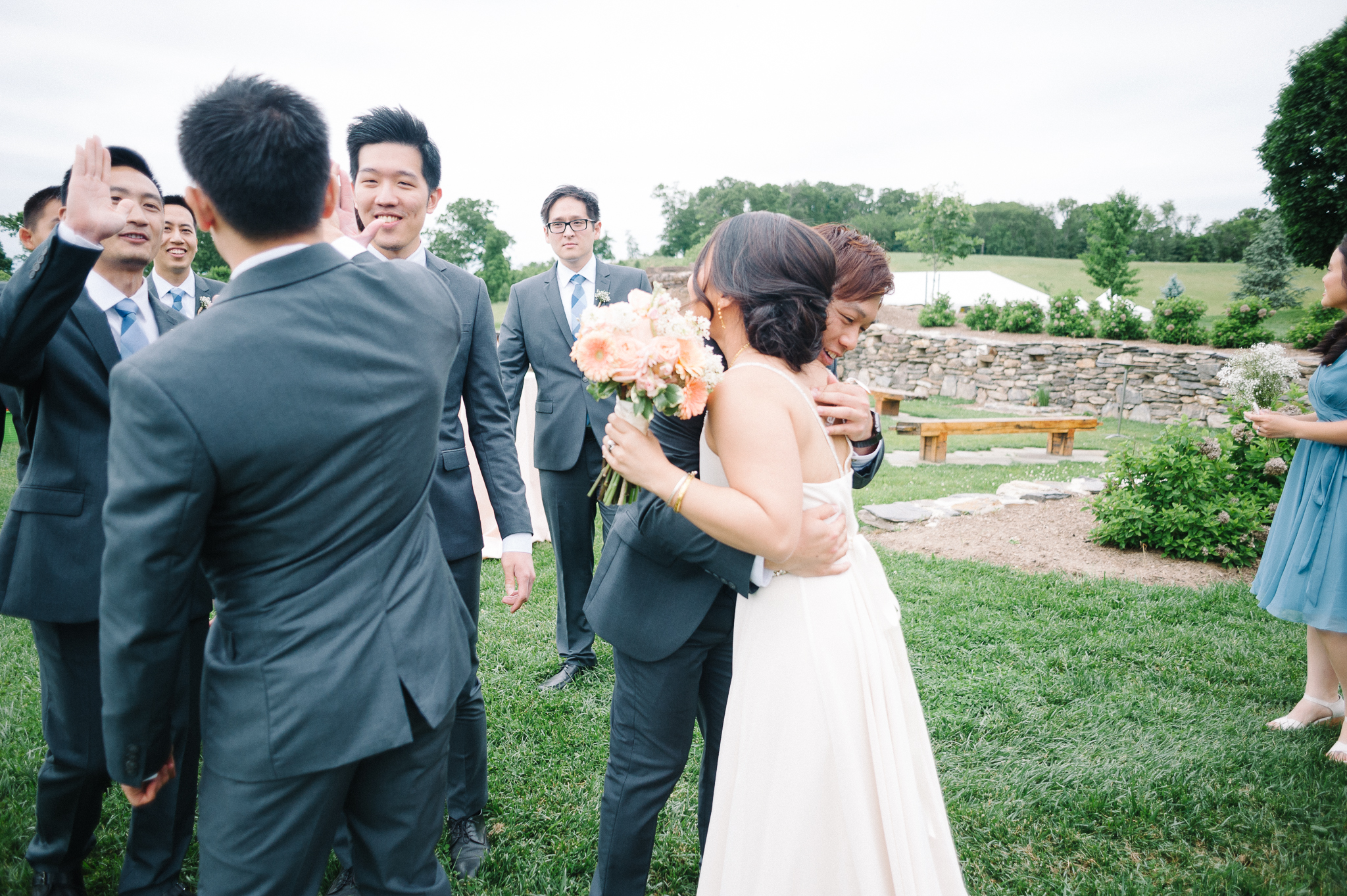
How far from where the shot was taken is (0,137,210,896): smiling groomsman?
191 cm

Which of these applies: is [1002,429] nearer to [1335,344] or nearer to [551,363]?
[1335,344]

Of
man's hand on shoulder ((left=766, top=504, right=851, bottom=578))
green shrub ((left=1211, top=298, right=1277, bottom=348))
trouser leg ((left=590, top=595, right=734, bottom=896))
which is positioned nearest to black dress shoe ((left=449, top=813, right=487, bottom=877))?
trouser leg ((left=590, top=595, right=734, bottom=896))

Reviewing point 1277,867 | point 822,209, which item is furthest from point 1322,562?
point 822,209

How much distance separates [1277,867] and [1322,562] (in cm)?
169

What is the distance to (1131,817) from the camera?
9.70 feet

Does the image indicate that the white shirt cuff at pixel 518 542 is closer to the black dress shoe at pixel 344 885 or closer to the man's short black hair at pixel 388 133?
the black dress shoe at pixel 344 885

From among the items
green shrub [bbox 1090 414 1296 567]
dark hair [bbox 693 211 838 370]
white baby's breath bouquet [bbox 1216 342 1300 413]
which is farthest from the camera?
green shrub [bbox 1090 414 1296 567]

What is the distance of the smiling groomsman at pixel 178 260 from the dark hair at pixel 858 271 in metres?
3.40

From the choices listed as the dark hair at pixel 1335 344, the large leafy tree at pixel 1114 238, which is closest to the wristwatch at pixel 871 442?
the dark hair at pixel 1335 344

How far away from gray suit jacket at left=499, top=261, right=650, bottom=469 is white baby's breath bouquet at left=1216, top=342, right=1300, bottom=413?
4.44 m

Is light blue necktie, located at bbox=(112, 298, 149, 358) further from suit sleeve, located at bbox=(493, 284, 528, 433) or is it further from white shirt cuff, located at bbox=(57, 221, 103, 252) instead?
suit sleeve, located at bbox=(493, 284, 528, 433)

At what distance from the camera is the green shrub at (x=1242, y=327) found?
17.7 m

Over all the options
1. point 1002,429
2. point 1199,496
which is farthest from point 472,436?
point 1002,429

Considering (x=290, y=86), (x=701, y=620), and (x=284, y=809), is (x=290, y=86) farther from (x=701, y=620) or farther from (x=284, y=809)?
(x=701, y=620)
